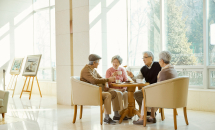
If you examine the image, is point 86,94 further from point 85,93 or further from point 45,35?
point 45,35

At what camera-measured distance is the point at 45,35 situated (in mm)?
10000

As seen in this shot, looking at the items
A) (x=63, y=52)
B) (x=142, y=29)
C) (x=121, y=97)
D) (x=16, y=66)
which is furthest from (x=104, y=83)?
(x=16, y=66)

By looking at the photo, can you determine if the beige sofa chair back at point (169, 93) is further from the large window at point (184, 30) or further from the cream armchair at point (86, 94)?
the large window at point (184, 30)

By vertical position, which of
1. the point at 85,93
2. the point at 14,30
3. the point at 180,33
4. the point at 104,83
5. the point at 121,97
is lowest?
the point at 121,97

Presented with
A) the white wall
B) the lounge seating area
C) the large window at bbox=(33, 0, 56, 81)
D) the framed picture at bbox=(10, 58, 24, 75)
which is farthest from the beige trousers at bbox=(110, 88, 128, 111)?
the white wall

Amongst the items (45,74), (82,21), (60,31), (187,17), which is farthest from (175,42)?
(45,74)

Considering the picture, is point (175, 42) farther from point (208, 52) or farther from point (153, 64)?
point (153, 64)

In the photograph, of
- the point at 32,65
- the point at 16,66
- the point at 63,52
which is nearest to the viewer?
the point at 63,52

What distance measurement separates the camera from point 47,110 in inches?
239

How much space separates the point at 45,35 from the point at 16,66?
1697mm

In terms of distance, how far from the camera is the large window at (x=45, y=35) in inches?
381

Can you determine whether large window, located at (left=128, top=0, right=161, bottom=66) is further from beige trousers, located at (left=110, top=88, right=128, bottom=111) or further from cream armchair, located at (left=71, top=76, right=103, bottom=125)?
cream armchair, located at (left=71, top=76, right=103, bottom=125)

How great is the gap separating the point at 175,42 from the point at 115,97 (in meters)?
2.75

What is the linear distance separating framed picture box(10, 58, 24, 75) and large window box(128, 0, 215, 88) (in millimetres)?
4428
